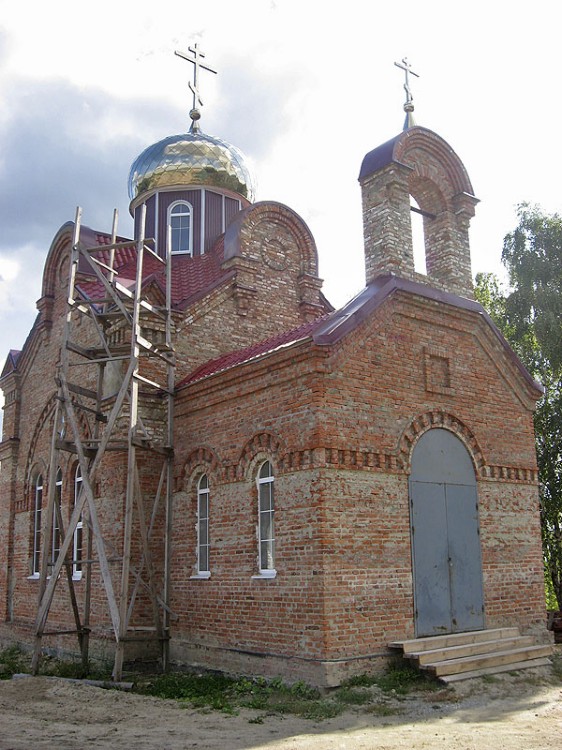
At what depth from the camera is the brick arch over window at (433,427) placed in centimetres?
900

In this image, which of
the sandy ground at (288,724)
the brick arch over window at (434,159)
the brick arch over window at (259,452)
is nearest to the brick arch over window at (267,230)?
the brick arch over window at (434,159)

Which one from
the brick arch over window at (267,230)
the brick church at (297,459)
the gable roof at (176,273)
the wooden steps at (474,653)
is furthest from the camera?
the brick arch over window at (267,230)

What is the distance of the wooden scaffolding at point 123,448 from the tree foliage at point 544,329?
876 cm

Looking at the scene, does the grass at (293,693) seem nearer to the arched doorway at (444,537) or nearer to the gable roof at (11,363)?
the arched doorway at (444,537)

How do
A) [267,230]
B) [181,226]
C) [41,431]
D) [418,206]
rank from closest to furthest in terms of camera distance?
[418,206] < [267,230] < [41,431] < [181,226]

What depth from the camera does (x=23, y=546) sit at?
13.6m

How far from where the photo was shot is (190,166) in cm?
1538

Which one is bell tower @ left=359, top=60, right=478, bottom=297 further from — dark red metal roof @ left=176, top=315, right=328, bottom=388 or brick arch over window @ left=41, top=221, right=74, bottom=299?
brick arch over window @ left=41, top=221, right=74, bottom=299

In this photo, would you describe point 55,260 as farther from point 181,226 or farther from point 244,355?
point 244,355

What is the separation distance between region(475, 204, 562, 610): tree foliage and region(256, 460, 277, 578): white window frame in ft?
28.7

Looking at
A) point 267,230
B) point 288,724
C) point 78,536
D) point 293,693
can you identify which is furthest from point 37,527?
point 288,724

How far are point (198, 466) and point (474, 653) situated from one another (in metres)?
4.17

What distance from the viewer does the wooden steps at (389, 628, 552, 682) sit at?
796 centimetres

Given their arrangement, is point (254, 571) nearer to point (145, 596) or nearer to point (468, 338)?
point (145, 596)
